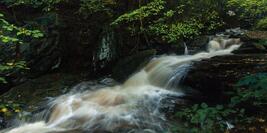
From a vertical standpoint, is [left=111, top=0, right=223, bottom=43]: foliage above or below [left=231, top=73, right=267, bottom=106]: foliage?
above

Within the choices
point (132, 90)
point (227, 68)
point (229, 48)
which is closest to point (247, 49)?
point (229, 48)

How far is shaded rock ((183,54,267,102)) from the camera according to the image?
6793 millimetres

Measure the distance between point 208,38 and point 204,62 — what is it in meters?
3.81

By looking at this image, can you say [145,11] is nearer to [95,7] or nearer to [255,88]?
[95,7]

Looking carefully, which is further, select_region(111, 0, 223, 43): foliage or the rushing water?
select_region(111, 0, 223, 43): foliage

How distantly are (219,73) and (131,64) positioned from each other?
11.1 ft

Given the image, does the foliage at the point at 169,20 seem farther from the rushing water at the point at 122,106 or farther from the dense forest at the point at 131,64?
the rushing water at the point at 122,106

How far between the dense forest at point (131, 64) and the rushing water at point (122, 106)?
27 millimetres

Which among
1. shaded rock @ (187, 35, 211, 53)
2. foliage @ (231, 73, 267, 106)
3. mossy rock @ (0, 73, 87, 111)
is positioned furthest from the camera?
shaded rock @ (187, 35, 211, 53)

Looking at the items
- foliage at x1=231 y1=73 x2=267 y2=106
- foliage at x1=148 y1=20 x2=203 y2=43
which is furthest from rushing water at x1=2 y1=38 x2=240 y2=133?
foliage at x1=231 y1=73 x2=267 y2=106

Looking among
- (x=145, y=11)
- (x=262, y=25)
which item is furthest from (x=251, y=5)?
(x=145, y=11)

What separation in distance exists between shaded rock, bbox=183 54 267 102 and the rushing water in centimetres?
44

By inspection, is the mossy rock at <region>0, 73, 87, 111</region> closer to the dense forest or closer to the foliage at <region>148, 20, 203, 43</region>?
the dense forest

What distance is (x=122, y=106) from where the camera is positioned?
757 cm
